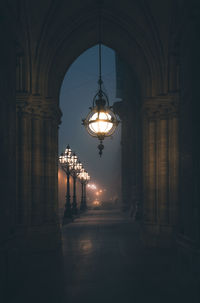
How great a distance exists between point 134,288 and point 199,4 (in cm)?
592

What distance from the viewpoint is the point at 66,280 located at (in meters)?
6.95

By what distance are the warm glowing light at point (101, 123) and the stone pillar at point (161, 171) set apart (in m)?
3.53

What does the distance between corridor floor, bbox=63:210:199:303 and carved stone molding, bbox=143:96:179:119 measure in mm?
5120

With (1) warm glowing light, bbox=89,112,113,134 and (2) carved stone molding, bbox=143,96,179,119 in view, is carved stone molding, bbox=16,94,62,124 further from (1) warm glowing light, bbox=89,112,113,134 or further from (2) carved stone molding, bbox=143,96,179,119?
(2) carved stone molding, bbox=143,96,179,119

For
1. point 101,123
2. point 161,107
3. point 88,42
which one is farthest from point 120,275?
point 88,42

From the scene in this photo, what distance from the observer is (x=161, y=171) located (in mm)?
11344

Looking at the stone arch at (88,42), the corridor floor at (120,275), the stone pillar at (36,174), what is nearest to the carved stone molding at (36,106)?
the stone pillar at (36,174)

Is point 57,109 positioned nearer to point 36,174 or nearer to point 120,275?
point 36,174

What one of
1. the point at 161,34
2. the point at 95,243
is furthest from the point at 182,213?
the point at 161,34

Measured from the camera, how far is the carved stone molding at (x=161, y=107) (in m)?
11.3

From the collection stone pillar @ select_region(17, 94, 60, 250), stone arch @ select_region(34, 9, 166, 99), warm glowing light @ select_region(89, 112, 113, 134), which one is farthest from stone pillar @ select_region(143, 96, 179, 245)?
stone pillar @ select_region(17, 94, 60, 250)

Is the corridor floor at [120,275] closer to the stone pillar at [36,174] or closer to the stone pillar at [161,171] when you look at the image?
the stone pillar at [161,171]

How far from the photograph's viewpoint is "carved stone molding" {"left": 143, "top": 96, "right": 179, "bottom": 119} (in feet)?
37.0

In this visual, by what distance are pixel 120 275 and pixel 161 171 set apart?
4.99m
